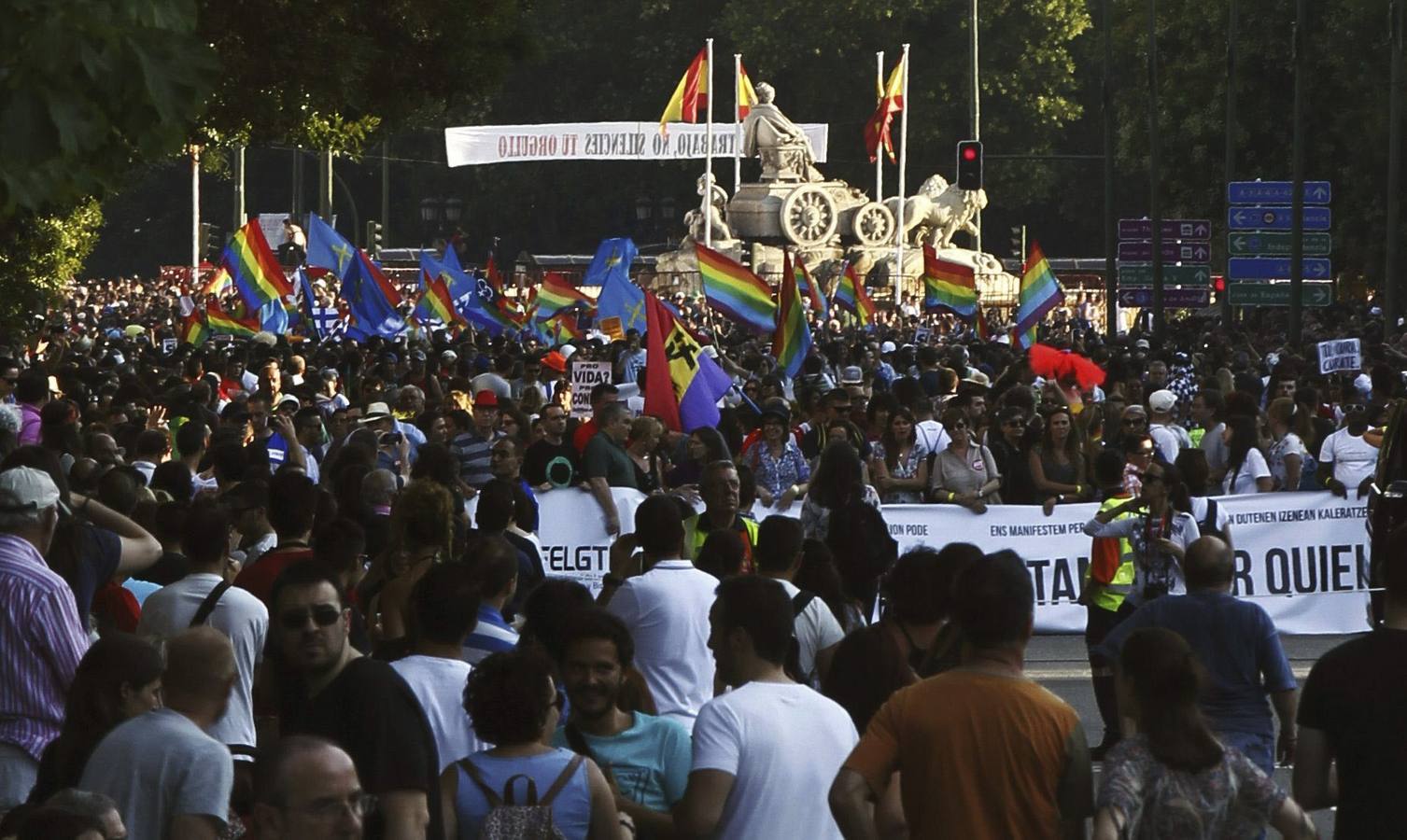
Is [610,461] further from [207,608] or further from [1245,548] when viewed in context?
[207,608]

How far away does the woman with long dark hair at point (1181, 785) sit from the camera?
5582mm

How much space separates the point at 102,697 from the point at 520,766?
3.22ft

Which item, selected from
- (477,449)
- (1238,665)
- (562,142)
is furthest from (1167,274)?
(1238,665)

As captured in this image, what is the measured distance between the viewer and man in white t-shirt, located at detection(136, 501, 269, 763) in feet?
23.5

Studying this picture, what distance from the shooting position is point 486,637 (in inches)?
286

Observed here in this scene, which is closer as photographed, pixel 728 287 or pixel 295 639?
pixel 295 639

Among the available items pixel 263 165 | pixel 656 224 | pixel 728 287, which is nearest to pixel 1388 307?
pixel 728 287

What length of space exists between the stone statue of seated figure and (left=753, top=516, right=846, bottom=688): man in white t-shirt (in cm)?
5560

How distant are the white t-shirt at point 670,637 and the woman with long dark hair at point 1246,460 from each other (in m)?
7.75

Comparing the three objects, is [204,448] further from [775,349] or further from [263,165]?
[263,165]

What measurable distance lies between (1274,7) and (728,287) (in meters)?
30.4

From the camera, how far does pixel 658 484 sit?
49.8 ft

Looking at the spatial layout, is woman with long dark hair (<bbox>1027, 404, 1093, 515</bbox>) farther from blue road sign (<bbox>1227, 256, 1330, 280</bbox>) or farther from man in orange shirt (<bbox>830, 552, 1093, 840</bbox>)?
blue road sign (<bbox>1227, 256, 1330, 280</bbox>)

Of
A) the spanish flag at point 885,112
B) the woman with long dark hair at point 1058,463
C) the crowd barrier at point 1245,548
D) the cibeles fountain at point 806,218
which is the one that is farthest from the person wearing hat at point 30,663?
the cibeles fountain at point 806,218
